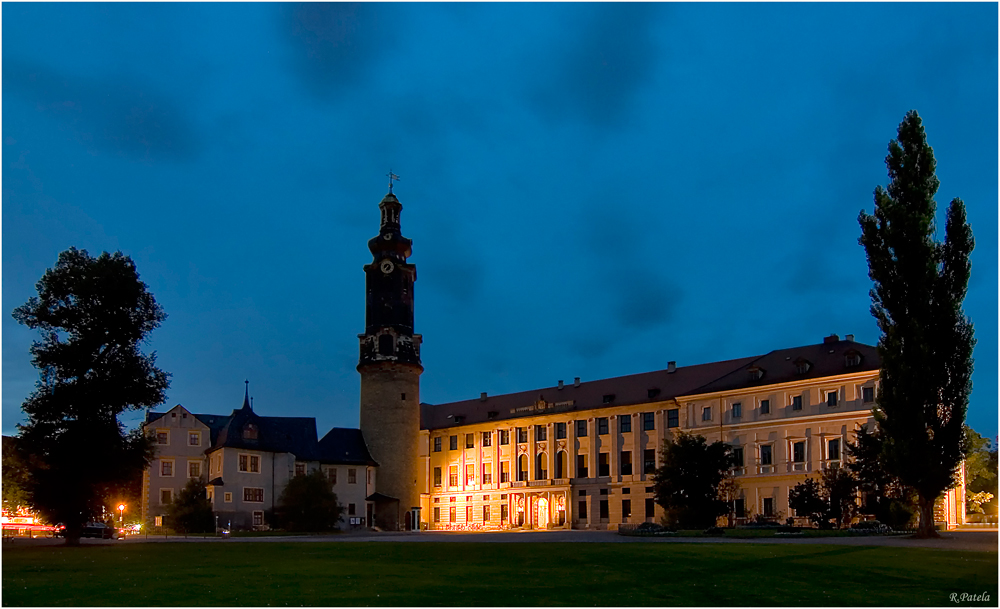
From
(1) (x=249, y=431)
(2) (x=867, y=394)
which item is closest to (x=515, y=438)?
(1) (x=249, y=431)

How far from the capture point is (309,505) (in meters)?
75.9

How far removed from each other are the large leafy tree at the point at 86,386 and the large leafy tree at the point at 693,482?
29.9 m

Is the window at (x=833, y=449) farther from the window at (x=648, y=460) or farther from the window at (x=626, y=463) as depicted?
the window at (x=626, y=463)

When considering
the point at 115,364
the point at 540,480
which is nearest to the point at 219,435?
the point at 540,480

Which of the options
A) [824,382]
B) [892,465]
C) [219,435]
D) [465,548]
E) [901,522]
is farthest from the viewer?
[219,435]

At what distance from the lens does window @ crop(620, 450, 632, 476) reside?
81.7 meters

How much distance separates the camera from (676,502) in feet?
180

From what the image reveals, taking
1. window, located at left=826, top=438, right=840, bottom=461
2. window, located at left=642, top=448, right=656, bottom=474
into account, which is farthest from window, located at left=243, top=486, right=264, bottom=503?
window, located at left=826, top=438, right=840, bottom=461

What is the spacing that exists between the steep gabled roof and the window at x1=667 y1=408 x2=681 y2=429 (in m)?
28.8

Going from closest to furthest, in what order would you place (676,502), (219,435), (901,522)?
(901,522) < (676,502) < (219,435)

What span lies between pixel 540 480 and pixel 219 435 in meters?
30.8

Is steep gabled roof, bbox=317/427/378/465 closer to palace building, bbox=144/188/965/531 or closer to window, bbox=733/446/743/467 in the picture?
palace building, bbox=144/188/965/531

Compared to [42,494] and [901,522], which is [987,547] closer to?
[901,522]

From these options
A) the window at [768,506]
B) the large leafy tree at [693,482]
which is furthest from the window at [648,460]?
the large leafy tree at [693,482]
